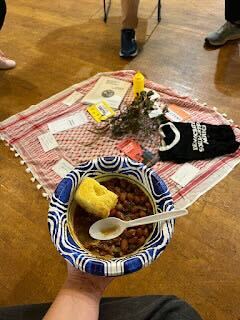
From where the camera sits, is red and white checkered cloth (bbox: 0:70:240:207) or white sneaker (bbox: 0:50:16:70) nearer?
red and white checkered cloth (bbox: 0:70:240:207)

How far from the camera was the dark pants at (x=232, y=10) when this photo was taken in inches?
70.2

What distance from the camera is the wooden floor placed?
3.36 feet

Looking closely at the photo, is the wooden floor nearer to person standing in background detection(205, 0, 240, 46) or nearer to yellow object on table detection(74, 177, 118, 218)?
person standing in background detection(205, 0, 240, 46)

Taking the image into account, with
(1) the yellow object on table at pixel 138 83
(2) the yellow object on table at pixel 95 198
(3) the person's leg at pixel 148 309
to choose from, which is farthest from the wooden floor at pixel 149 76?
(2) the yellow object on table at pixel 95 198

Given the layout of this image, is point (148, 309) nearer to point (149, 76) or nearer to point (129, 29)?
point (149, 76)

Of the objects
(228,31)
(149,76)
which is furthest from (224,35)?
(149,76)

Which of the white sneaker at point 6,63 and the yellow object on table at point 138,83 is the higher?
the yellow object on table at point 138,83

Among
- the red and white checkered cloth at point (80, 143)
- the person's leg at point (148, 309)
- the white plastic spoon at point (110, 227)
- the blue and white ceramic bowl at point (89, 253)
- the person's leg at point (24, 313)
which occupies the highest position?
the blue and white ceramic bowl at point (89, 253)

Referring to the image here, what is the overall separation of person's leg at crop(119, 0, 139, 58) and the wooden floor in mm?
54

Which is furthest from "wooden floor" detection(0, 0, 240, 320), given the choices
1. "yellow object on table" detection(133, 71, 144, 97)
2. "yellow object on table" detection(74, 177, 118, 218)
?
"yellow object on table" detection(74, 177, 118, 218)

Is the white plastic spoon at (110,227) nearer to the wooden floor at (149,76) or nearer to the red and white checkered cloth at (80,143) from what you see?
the wooden floor at (149,76)

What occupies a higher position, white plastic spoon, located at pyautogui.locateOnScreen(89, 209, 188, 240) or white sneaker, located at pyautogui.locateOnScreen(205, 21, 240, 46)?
white plastic spoon, located at pyautogui.locateOnScreen(89, 209, 188, 240)

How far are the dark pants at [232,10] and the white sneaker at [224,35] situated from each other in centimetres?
4

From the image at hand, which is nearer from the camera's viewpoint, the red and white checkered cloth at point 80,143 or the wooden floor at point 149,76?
the wooden floor at point 149,76
